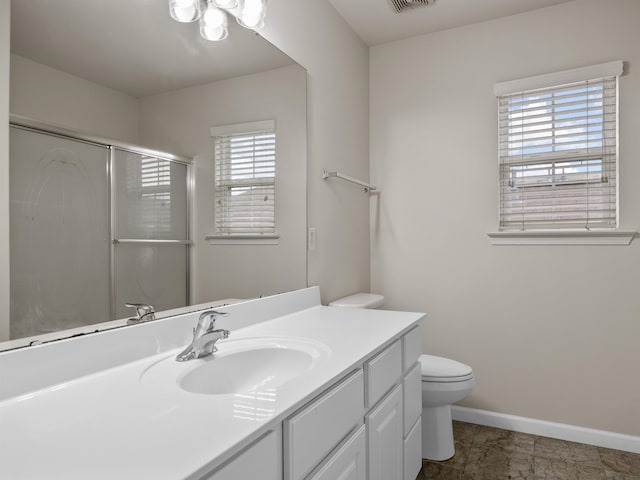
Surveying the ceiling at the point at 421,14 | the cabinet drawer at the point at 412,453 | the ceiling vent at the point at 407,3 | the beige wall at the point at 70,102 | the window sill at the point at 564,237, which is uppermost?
the ceiling at the point at 421,14

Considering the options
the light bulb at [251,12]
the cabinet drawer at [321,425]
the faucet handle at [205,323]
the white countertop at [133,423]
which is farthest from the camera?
the light bulb at [251,12]

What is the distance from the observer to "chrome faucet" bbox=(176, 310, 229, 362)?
Result: 1.23 metres

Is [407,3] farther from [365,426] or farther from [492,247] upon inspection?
[365,426]

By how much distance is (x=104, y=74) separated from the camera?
119 centimetres

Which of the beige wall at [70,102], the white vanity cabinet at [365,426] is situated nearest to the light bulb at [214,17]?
the beige wall at [70,102]

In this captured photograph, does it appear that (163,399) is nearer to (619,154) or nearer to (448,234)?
(448,234)

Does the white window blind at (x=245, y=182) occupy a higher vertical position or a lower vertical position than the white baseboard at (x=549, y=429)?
higher

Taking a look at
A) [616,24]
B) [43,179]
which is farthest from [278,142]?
[616,24]

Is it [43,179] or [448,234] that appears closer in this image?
[43,179]

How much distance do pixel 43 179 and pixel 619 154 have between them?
2.60m

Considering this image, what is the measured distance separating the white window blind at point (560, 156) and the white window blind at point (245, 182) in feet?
4.93

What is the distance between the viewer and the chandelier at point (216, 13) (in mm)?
1444

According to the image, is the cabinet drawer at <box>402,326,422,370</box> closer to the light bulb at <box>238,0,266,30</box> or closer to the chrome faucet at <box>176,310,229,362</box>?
the chrome faucet at <box>176,310,229,362</box>

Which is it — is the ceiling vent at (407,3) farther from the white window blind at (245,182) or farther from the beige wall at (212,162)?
the white window blind at (245,182)
